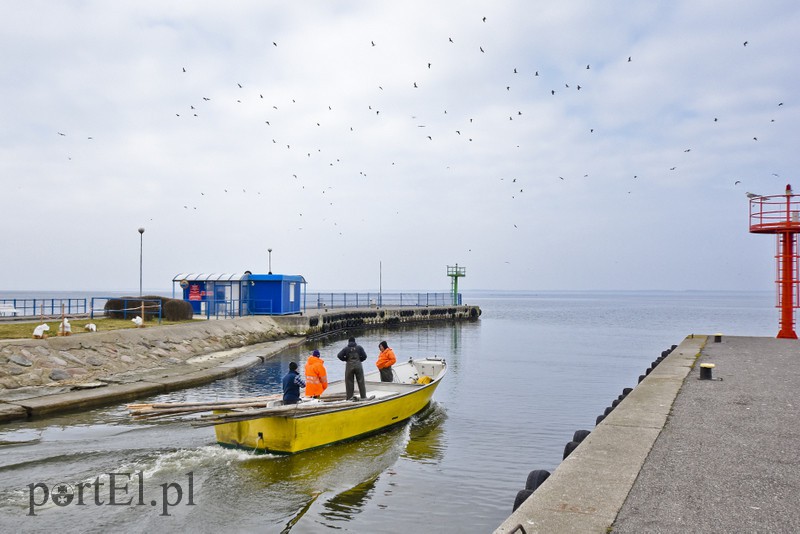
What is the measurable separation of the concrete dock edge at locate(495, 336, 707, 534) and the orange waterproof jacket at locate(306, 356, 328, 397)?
6962mm

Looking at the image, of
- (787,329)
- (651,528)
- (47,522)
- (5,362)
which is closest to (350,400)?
(47,522)

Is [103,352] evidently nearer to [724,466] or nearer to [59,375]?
[59,375]

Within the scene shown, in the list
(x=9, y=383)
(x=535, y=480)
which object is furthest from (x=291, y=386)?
(x=9, y=383)

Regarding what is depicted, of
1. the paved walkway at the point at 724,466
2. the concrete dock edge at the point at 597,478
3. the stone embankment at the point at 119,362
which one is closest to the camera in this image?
the concrete dock edge at the point at 597,478

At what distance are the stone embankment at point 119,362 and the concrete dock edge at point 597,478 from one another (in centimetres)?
1405

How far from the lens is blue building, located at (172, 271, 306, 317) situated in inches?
1527

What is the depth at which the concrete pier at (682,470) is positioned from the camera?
5.75 meters

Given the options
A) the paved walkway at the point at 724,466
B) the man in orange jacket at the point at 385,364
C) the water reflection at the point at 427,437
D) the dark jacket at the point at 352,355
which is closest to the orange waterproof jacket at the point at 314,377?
the dark jacket at the point at 352,355

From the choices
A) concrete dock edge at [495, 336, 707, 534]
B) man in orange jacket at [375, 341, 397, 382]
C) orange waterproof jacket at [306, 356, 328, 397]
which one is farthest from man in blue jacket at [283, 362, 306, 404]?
concrete dock edge at [495, 336, 707, 534]

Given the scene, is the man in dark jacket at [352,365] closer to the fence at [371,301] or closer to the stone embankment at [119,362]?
the stone embankment at [119,362]

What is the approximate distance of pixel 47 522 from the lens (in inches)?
353

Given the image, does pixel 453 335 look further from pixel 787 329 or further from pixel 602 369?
pixel 787 329

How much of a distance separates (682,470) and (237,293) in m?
35.3

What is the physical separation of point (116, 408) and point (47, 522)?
27.7 ft
